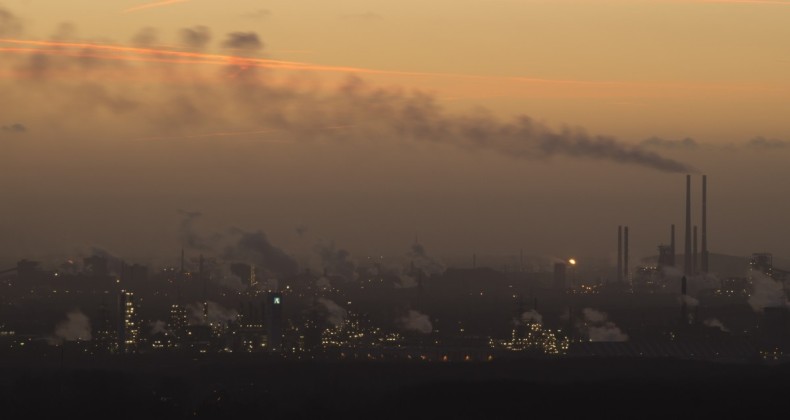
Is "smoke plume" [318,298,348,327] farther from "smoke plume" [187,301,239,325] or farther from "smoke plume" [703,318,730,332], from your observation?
"smoke plume" [703,318,730,332]

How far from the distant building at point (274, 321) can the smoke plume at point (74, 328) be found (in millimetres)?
15651

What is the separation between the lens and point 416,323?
14750cm

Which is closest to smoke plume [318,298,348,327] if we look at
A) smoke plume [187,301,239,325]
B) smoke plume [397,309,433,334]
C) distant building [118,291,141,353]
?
smoke plume [397,309,433,334]

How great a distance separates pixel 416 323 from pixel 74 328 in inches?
1275

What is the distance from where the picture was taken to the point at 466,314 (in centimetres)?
16388

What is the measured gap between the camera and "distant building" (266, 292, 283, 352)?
12100 cm

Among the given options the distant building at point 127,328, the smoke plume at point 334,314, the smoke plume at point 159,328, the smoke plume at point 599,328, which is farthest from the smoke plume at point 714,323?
the distant building at point 127,328

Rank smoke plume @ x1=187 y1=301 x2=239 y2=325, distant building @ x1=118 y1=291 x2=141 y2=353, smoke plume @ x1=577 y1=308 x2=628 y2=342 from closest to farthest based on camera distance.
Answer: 1. distant building @ x1=118 y1=291 x2=141 y2=353
2. smoke plume @ x1=187 y1=301 x2=239 y2=325
3. smoke plume @ x1=577 y1=308 x2=628 y2=342

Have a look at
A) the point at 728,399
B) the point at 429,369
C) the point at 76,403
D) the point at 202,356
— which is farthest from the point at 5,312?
the point at 728,399

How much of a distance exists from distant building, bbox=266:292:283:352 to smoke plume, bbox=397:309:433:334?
20.2 meters

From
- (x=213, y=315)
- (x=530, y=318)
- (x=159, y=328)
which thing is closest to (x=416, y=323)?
(x=530, y=318)

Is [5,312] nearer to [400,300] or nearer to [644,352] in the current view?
[400,300]

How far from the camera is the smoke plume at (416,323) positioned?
14450 centimetres

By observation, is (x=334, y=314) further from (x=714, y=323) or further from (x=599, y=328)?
(x=714, y=323)
